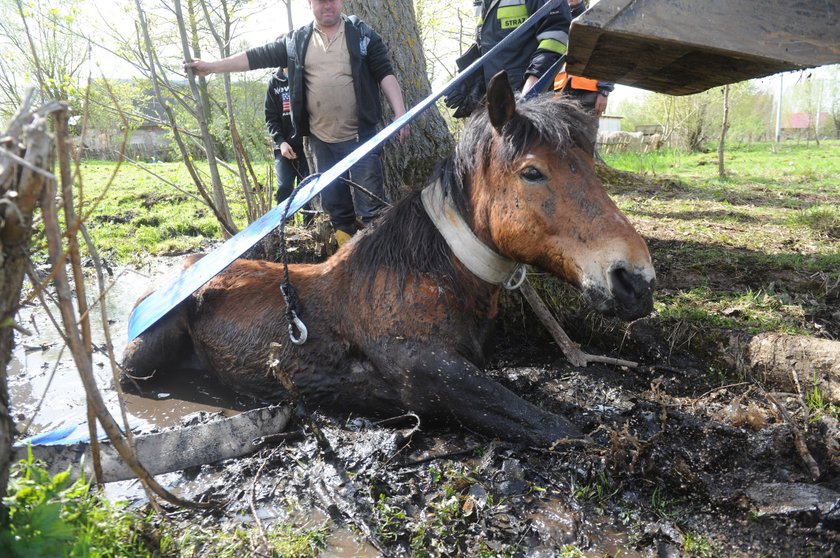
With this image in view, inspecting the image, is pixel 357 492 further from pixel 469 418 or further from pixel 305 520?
pixel 469 418

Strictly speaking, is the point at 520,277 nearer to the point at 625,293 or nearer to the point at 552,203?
the point at 552,203

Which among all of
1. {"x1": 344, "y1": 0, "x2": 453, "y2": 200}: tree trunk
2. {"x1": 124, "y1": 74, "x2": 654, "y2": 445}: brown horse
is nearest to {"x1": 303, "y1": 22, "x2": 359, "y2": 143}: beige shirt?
{"x1": 344, "y1": 0, "x2": 453, "y2": 200}: tree trunk

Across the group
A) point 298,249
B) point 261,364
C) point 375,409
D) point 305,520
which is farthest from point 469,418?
point 298,249

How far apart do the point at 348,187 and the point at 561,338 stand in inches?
86.0

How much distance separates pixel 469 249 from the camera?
2822 millimetres

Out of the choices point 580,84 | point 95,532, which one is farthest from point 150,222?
point 95,532

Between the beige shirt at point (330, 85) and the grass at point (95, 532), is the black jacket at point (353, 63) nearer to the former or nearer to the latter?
the beige shirt at point (330, 85)

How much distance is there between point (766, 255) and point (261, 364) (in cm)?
422

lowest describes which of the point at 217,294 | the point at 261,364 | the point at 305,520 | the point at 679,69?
the point at 305,520

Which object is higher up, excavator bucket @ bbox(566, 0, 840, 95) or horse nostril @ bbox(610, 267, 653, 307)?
excavator bucket @ bbox(566, 0, 840, 95)

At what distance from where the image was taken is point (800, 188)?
30.2ft

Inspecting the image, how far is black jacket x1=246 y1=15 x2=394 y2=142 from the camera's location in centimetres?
434

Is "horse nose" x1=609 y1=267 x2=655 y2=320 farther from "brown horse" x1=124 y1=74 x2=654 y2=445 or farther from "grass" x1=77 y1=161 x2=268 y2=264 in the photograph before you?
"grass" x1=77 y1=161 x2=268 y2=264

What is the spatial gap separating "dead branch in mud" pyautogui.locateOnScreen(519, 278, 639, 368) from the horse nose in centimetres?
122
